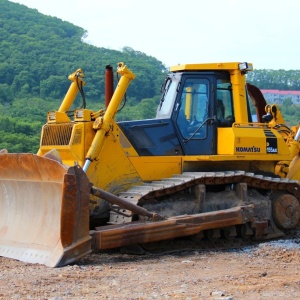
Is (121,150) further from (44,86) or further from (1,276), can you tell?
(44,86)

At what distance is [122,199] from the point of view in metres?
A: 9.78

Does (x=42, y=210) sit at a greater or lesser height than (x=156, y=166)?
lesser

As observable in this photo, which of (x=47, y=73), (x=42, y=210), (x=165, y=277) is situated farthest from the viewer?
(x=47, y=73)

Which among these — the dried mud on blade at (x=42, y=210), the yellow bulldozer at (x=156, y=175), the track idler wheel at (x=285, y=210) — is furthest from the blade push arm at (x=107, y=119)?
the track idler wheel at (x=285, y=210)

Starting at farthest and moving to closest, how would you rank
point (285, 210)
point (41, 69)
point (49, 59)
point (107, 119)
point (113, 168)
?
point (49, 59) → point (41, 69) → point (285, 210) → point (113, 168) → point (107, 119)

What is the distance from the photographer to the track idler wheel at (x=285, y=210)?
38.0 ft

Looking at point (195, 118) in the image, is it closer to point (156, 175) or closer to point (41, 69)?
point (156, 175)

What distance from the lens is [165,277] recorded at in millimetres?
8305

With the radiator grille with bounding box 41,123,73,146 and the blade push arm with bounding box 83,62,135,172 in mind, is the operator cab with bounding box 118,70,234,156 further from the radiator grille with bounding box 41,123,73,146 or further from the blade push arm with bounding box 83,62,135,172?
the radiator grille with bounding box 41,123,73,146

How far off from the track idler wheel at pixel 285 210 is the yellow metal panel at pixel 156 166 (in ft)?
5.18

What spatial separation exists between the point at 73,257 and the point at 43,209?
1.07m

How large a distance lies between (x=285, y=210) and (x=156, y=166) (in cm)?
210

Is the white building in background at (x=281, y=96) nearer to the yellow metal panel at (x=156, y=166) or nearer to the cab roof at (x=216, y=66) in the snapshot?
the cab roof at (x=216, y=66)

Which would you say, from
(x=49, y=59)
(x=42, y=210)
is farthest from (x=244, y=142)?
(x=49, y=59)
